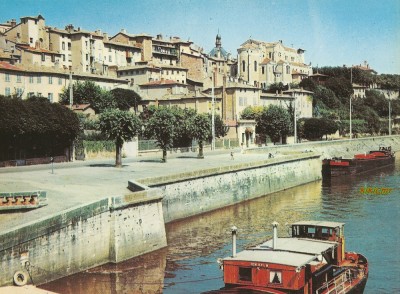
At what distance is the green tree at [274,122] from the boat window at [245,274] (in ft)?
230

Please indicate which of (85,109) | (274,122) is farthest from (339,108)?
(85,109)

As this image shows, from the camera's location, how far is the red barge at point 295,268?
1555cm

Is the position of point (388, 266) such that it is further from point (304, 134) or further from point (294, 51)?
point (294, 51)

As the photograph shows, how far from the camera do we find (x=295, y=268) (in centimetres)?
1532

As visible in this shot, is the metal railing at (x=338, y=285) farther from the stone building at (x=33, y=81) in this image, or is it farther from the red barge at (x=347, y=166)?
the stone building at (x=33, y=81)

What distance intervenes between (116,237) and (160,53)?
106 meters

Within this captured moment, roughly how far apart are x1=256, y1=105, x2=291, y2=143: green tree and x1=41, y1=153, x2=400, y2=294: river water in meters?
33.8

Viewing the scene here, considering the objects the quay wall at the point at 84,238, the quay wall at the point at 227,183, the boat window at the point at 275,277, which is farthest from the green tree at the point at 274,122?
the boat window at the point at 275,277

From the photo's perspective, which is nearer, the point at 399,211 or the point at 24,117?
the point at 399,211

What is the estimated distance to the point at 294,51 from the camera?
16512 centimetres

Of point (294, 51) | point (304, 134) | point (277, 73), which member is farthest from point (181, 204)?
point (294, 51)

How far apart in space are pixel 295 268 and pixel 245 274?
5.56 ft

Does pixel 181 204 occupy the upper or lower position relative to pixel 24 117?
lower

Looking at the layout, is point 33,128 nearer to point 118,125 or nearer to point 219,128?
point 118,125
